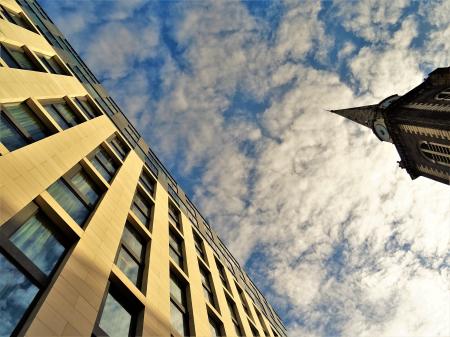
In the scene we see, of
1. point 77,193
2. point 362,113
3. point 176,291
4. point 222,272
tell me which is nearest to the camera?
point 77,193

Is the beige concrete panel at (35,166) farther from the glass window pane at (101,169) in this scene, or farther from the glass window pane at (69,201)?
the glass window pane at (101,169)

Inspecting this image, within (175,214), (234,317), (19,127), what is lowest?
(234,317)

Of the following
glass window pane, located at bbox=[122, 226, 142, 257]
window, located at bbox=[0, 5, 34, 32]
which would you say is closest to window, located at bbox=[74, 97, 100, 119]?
window, located at bbox=[0, 5, 34, 32]

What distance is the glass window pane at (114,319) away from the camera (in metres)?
10.7

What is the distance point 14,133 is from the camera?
12445 mm

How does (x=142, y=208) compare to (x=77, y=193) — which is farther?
(x=142, y=208)

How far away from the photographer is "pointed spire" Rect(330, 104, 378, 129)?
46.3 meters

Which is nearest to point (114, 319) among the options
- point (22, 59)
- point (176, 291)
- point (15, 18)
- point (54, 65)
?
point (176, 291)

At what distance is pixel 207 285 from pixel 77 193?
36.9 feet

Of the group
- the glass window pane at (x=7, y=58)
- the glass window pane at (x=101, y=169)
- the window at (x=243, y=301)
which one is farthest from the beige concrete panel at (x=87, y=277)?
the window at (x=243, y=301)

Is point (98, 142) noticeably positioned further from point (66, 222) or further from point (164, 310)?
point (164, 310)

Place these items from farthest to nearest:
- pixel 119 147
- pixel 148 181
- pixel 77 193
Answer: pixel 148 181 → pixel 119 147 → pixel 77 193

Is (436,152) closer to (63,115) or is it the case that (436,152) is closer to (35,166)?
(63,115)

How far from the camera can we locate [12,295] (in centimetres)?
836
